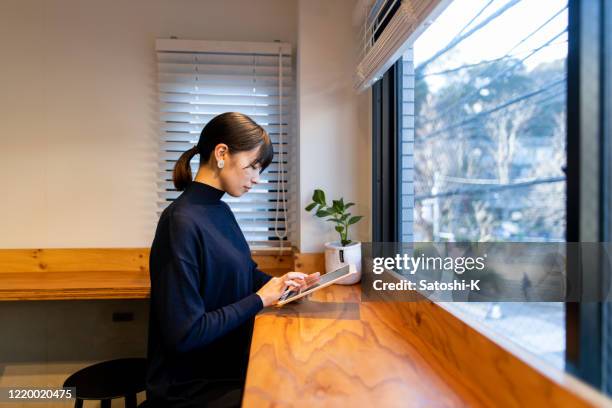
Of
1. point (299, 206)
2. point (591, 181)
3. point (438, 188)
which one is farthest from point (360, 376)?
point (299, 206)

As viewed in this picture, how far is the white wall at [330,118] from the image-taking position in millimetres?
1883

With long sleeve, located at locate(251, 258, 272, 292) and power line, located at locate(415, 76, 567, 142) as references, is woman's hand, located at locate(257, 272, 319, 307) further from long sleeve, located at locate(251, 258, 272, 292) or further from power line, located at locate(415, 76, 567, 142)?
power line, located at locate(415, 76, 567, 142)

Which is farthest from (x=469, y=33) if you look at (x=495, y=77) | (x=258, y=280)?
(x=258, y=280)

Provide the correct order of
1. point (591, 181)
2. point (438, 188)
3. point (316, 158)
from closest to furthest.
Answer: point (591, 181) → point (438, 188) → point (316, 158)

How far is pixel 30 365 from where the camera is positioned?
2.06 m

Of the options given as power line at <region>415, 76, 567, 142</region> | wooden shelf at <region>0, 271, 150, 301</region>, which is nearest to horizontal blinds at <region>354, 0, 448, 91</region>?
power line at <region>415, 76, 567, 142</region>

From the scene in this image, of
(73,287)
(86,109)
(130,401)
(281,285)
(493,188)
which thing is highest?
(86,109)

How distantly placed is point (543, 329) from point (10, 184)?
250 centimetres

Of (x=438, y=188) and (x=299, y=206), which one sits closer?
(x=438, y=188)

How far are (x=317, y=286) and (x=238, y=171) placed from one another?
0.47 metres

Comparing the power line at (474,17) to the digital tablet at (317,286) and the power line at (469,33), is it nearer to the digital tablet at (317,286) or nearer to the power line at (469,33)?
the power line at (469,33)

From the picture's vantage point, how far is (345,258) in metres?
1.66

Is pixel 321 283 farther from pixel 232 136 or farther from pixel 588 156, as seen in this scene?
pixel 588 156

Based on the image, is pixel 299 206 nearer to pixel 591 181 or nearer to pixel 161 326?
pixel 161 326
